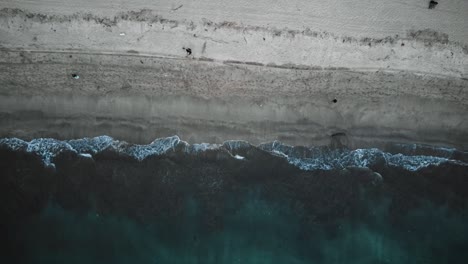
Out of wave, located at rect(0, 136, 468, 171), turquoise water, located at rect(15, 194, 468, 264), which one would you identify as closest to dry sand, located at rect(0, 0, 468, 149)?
wave, located at rect(0, 136, 468, 171)

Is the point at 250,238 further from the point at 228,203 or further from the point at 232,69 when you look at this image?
the point at 232,69

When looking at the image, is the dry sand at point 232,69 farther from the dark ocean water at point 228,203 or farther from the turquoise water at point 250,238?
the turquoise water at point 250,238

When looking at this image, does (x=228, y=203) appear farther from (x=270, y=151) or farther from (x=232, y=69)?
(x=232, y=69)

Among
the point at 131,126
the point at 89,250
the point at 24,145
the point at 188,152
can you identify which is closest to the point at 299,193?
the point at 188,152

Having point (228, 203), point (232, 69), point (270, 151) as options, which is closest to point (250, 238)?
point (228, 203)

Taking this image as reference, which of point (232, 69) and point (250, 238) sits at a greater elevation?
point (232, 69)

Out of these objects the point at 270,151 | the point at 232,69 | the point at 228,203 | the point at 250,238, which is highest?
the point at 232,69

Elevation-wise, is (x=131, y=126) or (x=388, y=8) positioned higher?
(x=388, y=8)

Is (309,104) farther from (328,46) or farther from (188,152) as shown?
(188,152)
